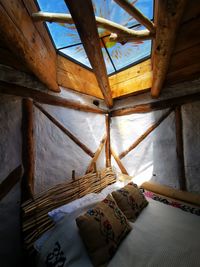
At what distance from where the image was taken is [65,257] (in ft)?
4.18

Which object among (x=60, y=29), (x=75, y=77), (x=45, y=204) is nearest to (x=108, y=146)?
(x=75, y=77)

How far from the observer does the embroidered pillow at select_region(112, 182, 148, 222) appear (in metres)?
1.84

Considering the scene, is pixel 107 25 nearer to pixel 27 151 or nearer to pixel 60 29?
pixel 60 29

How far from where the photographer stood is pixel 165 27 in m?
1.35

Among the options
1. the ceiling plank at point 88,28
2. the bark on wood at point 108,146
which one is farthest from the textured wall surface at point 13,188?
the bark on wood at point 108,146

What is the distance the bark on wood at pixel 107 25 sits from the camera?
1387mm

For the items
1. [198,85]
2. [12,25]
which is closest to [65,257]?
[12,25]

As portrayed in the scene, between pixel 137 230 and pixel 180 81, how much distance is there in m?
2.48

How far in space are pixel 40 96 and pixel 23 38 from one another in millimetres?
845

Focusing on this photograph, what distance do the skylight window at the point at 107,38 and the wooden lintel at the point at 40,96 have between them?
82 centimetres

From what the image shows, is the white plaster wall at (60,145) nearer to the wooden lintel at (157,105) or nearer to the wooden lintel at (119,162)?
the wooden lintel at (119,162)

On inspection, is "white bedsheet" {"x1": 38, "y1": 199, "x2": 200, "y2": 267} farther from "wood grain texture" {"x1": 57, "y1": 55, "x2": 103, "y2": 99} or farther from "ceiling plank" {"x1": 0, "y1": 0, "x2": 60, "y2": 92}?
"wood grain texture" {"x1": 57, "y1": 55, "x2": 103, "y2": 99}

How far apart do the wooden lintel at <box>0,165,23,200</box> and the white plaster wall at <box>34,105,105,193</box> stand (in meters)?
0.24

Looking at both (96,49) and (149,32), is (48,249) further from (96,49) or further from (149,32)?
(149,32)
